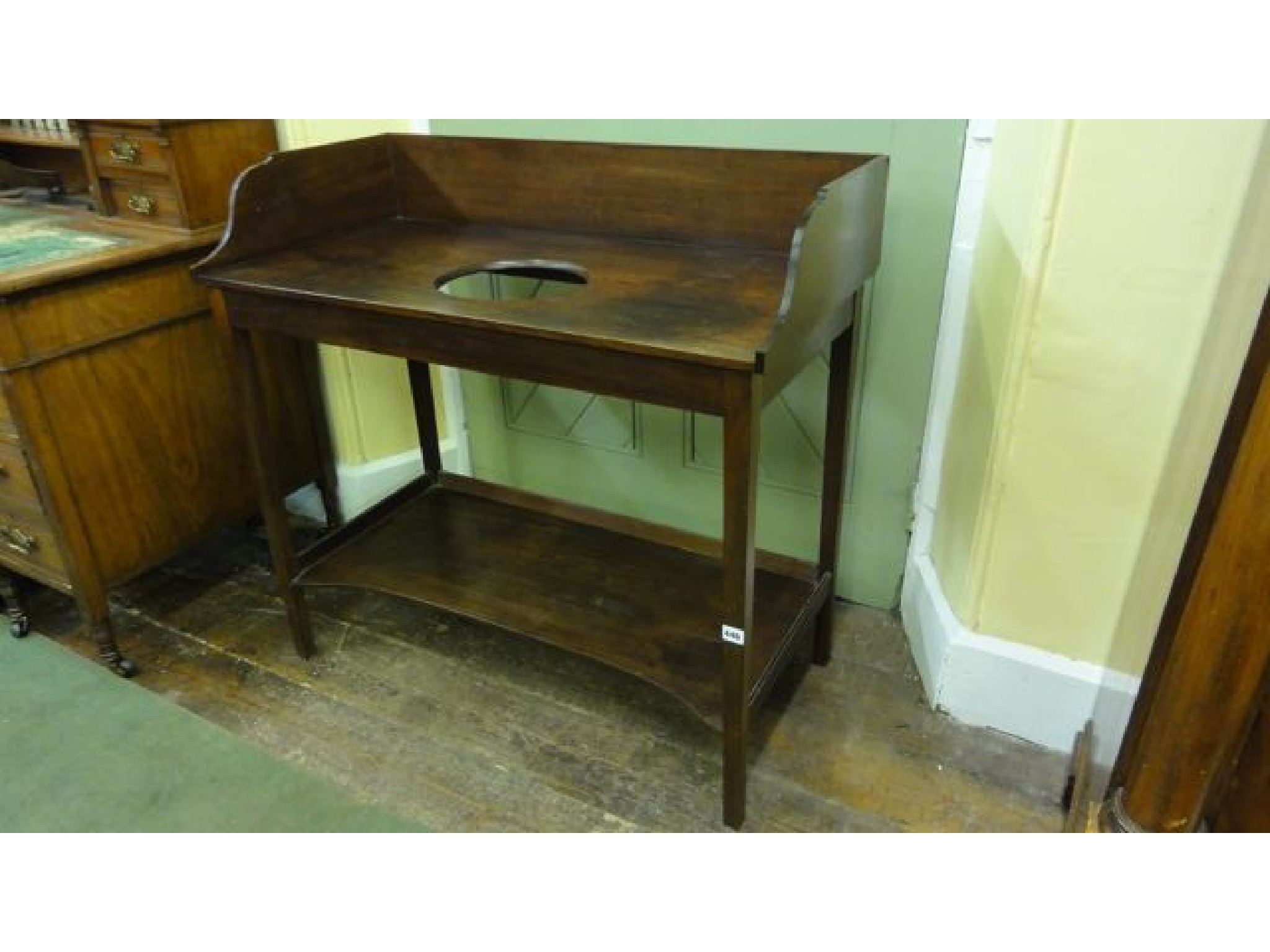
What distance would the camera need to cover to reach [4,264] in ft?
5.98

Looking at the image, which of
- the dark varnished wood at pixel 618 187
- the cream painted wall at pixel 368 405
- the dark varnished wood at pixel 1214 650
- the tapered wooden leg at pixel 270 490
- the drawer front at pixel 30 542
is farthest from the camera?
the cream painted wall at pixel 368 405

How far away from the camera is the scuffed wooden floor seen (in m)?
1.69

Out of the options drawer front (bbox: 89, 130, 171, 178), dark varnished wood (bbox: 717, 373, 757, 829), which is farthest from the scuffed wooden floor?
drawer front (bbox: 89, 130, 171, 178)

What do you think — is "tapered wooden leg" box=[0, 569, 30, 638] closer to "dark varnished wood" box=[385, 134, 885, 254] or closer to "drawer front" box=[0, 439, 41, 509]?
"drawer front" box=[0, 439, 41, 509]

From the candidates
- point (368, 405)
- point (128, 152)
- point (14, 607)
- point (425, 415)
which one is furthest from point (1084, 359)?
point (14, 607)

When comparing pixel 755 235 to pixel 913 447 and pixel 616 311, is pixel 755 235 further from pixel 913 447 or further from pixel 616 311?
pixel 913 447

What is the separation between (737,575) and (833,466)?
0.54 metres

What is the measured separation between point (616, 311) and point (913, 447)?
0.88m

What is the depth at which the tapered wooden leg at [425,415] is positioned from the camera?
238cm

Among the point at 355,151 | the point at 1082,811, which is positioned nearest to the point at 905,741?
the point at 1082,811

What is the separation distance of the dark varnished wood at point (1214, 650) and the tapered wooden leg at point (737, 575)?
551mm

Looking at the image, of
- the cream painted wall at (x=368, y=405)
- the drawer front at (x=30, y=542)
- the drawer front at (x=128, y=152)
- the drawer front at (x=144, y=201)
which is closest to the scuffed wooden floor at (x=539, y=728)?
the drawer front at (x=30, y=542)

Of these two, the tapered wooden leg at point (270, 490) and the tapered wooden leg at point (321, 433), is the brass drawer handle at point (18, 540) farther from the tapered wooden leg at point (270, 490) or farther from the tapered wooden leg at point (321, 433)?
the tapered wooden leg at point (321, 433)

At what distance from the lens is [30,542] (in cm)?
204
